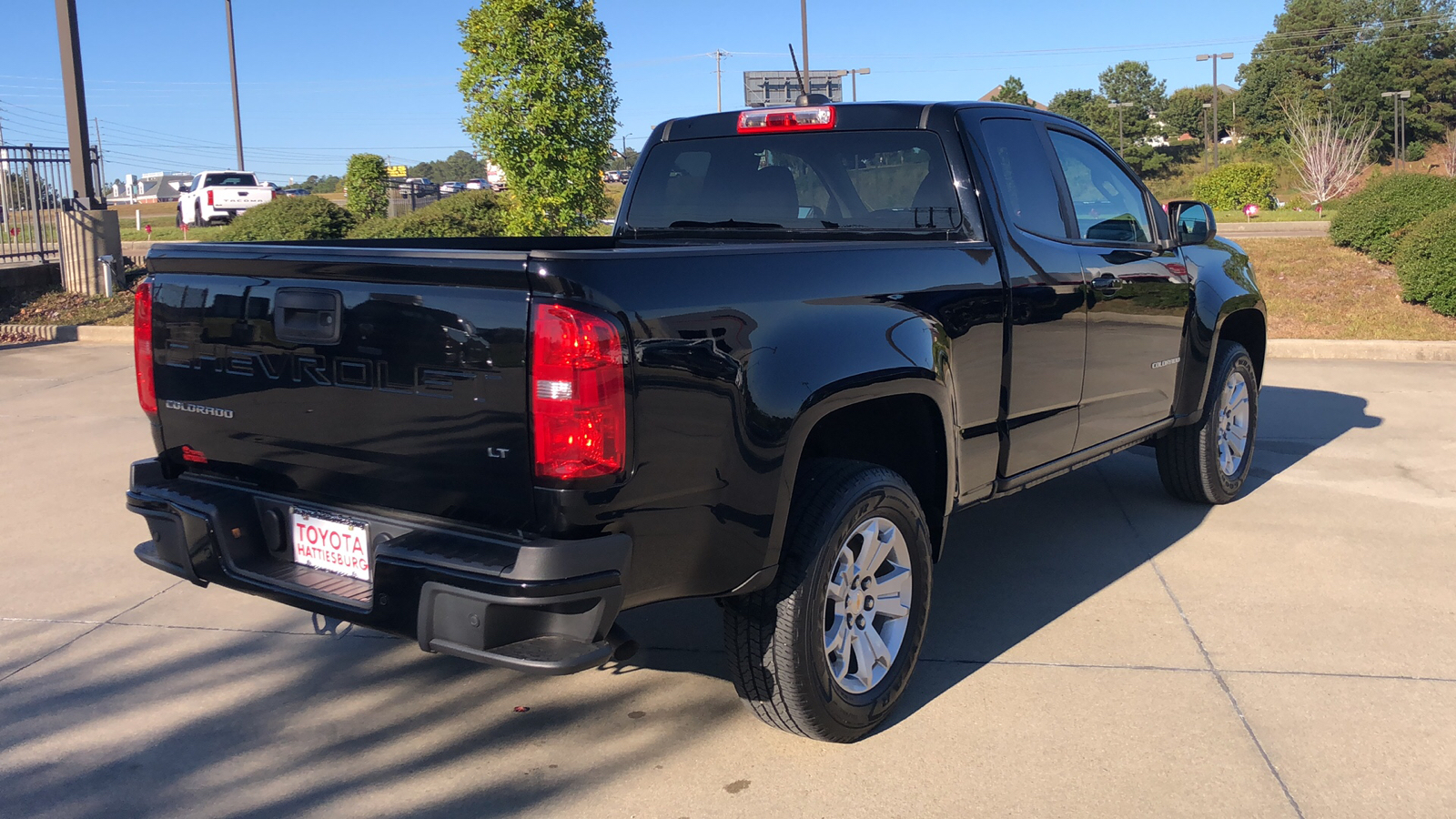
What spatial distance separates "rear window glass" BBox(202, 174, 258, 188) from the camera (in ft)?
105

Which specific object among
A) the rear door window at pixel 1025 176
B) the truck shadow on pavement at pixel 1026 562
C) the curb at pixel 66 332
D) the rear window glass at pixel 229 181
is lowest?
the truck shadow on pavement at pixel 1026 562

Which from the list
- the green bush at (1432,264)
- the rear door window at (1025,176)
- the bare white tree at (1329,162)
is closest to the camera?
the rear door window at (1025,176)

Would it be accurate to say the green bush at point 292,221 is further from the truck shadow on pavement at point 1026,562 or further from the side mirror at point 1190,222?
the side mirror at point 1190,222

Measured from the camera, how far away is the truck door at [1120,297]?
15.1 feet

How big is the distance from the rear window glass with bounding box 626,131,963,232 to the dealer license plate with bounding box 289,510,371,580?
211 centimetres


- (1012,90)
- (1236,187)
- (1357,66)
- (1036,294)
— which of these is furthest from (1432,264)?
(1357,66)

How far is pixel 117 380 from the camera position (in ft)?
31.1

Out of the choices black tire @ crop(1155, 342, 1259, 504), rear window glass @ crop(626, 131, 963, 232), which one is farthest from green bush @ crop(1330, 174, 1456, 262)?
rear window glass @ crop(626, 131, 963, 232)

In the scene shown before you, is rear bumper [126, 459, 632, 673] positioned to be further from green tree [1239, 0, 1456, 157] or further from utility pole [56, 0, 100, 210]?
green tree [1239, 0, 1456, 157]

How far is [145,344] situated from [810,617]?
2.16 m

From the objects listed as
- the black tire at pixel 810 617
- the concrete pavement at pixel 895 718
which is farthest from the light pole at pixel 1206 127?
the black tire at pixel 810 617

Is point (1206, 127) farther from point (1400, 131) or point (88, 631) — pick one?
point (88, 631)

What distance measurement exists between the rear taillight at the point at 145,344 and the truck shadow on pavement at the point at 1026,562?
6.06 feet

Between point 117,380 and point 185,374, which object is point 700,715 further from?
point 117,380
